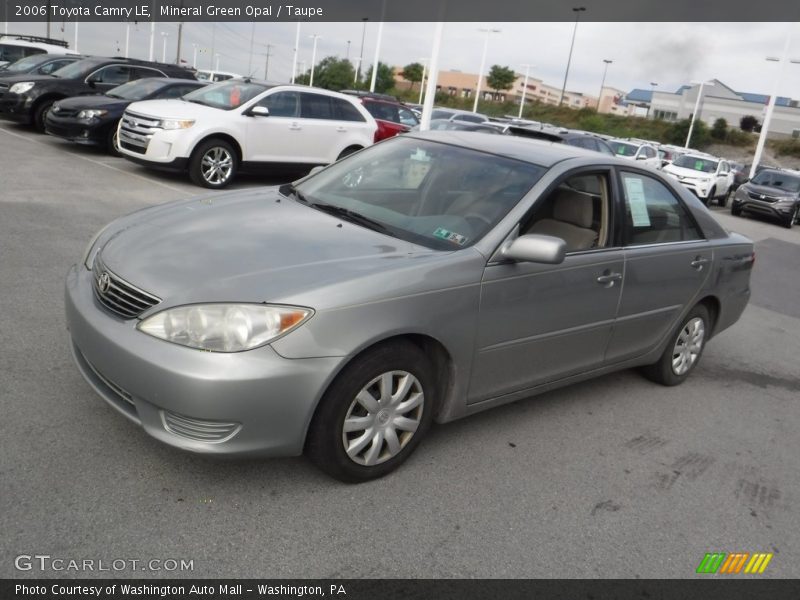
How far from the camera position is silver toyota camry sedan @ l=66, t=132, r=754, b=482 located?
289 centimetres

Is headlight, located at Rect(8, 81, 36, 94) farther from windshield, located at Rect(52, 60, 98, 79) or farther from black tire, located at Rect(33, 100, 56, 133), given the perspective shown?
windshield, located at Rect(52, 60, 98, 79)

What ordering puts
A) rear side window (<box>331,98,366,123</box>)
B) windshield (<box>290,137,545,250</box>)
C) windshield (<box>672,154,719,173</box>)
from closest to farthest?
windshield (<box>290,137,545,250</box>) < rear side window (<box>331,98,366,123</box>) < windshield (<box>672,154,719,173</box>)

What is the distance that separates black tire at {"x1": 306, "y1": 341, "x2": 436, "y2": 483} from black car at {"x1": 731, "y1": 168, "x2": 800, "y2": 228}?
64.9 feet

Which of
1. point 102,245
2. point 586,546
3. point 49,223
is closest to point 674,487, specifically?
point 586,546

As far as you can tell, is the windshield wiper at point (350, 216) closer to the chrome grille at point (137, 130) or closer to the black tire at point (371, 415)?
the black tire at point (371, 415)

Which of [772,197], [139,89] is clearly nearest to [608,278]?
[139,89]

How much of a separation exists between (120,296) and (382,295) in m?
1.15

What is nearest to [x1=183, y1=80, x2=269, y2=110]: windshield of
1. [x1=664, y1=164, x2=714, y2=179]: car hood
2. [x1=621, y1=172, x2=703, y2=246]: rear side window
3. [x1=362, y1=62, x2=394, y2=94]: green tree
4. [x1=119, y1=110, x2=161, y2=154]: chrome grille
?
[x1=119, y1=110, x2=161, y2=154]: chrome grille

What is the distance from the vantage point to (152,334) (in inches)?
115

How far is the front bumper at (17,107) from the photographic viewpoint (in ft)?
47.1

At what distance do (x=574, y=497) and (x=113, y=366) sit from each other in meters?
2.21

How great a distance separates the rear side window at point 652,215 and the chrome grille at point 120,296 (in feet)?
9.21

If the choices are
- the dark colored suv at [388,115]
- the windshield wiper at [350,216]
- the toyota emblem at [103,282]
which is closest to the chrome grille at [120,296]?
the toyota emblem at [103,282]

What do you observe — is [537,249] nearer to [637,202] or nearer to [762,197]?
[637,202]
